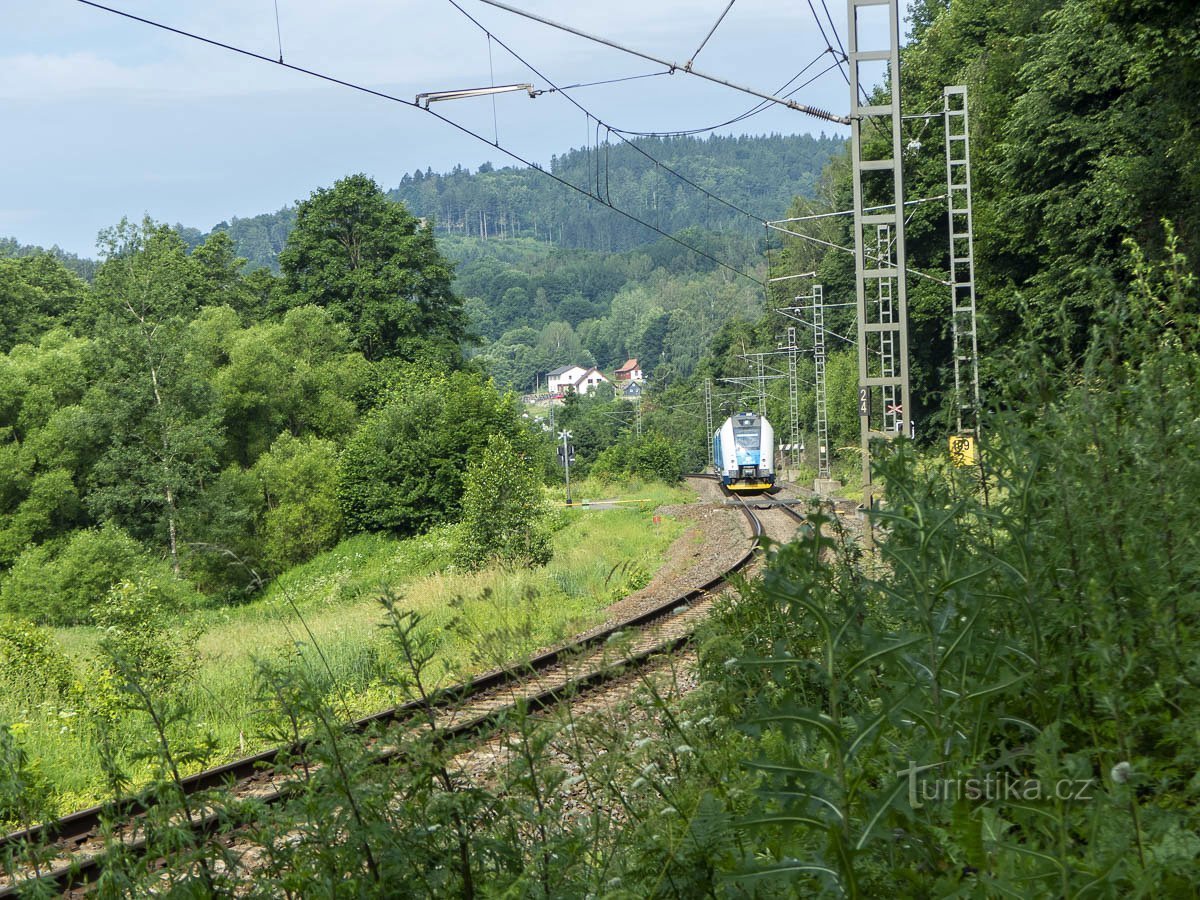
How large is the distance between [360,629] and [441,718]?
496 inches

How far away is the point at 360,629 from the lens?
17359 mm

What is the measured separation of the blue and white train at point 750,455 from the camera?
1783 inches

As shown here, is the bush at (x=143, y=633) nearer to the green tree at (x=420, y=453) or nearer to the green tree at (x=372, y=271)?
the green tree at (x=420, y=453)

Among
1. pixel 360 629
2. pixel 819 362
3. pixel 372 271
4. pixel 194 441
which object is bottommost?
pixel 360 629

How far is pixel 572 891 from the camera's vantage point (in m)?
2.99

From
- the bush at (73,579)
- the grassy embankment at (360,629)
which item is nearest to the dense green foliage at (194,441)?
the bush at (73,579)

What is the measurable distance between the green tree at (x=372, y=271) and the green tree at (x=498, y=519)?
31691 millimetres

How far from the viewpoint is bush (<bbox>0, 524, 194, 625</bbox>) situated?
129 ft

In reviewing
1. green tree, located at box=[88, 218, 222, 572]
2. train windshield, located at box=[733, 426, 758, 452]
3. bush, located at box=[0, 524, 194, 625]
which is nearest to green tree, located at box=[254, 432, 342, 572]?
green tree, located at box=[88, 218, 222, 572]

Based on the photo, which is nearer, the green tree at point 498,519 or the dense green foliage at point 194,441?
the green tree at point 498,519

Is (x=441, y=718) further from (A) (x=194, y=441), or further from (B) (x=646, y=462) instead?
(B) (x=646, y=462)

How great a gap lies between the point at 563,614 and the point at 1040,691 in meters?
14.9

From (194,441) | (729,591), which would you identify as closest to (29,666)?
(729,591)

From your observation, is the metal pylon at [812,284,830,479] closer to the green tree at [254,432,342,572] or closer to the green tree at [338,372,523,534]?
the green tree at [338,372,523,534]
